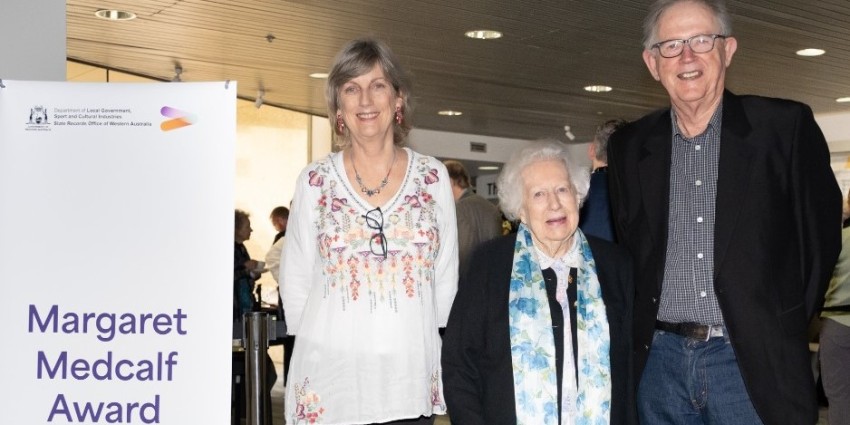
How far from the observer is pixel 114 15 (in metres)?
8.33

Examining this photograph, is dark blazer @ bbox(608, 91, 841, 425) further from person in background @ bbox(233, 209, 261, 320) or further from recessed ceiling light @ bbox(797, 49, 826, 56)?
recessed ceiling light @ bbox(797, 49, 826, 56)

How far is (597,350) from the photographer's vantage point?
2.83 meters

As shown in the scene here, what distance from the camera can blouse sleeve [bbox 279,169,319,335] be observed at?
9.78 feet

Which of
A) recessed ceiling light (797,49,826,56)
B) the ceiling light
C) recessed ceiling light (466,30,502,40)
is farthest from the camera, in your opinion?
the ceiling light

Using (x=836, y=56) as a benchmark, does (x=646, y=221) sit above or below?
below

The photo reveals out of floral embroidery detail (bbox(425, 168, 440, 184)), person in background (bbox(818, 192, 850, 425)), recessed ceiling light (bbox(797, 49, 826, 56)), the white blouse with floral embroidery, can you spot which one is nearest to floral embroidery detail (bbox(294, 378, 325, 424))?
the white blouse with floral embroidery

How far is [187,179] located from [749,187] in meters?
1.57

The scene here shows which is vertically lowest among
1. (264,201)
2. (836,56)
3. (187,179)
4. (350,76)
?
(187,179)

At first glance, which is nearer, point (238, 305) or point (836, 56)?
point (238, 305)

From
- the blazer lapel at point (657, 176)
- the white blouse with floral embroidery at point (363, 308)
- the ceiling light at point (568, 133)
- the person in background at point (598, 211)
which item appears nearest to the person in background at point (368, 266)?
the white blouse with floral embroidery at point (363, 308)

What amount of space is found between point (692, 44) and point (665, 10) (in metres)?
0.15

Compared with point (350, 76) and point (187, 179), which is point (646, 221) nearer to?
point (350, 76)

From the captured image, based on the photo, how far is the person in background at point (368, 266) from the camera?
288cm

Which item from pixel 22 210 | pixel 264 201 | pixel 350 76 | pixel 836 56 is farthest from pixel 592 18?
pixel 264 201
